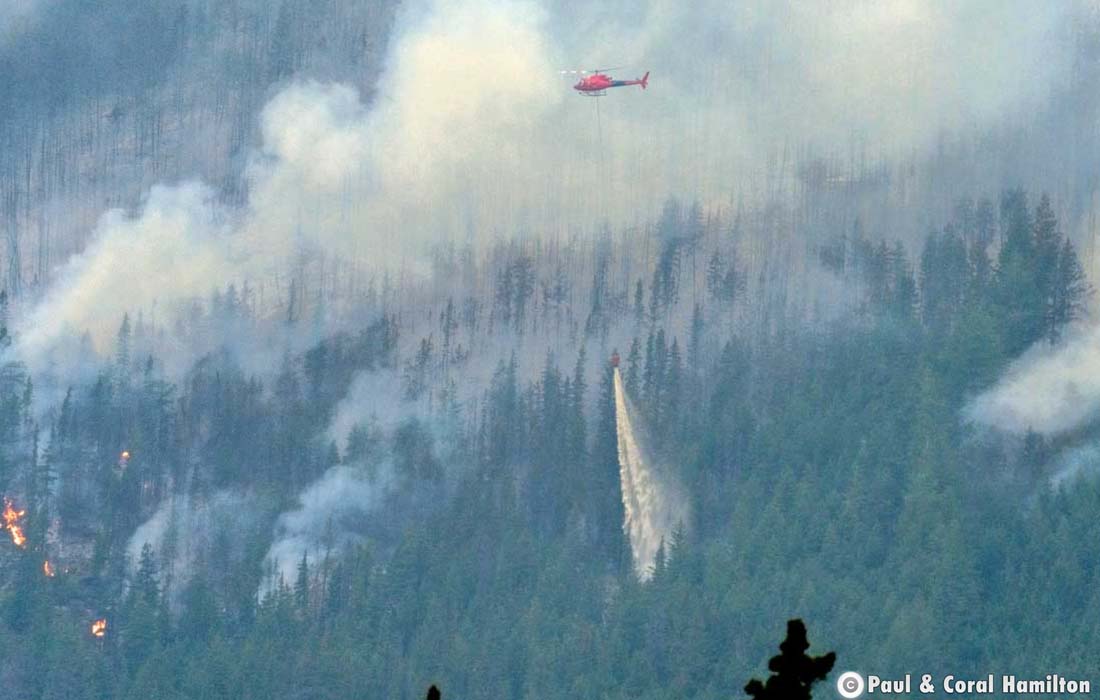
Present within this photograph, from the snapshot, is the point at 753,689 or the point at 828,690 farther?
the point at 828,690

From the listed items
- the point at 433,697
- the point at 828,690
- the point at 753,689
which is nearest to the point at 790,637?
the point at 753,689

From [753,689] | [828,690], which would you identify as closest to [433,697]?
[753,689]

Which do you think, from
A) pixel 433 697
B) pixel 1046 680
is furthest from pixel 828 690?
pixel 433 697

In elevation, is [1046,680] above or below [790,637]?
above

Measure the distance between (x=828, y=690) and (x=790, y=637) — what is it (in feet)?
493

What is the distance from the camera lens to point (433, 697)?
50656 mm

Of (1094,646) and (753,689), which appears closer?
(753,689)

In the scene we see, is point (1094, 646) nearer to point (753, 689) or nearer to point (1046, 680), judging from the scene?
point (1046, 680)

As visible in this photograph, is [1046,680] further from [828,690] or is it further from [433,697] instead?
[433,697]

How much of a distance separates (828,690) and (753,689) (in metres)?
150

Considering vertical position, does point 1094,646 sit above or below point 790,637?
above

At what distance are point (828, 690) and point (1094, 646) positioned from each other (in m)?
19.7

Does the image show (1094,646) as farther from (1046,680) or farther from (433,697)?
(433,697)

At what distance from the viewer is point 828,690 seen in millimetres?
197875
